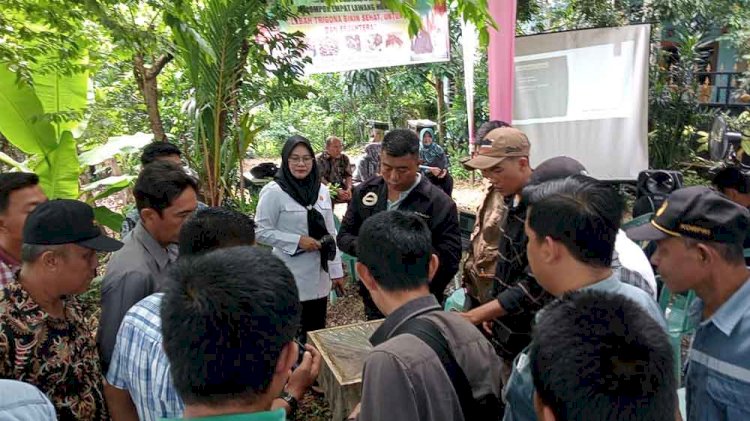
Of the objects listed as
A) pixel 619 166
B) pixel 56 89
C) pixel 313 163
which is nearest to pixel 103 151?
pixel 56 89

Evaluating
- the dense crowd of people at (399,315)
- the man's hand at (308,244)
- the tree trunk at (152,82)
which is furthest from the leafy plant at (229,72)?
the dense crowd of people at (399,315)

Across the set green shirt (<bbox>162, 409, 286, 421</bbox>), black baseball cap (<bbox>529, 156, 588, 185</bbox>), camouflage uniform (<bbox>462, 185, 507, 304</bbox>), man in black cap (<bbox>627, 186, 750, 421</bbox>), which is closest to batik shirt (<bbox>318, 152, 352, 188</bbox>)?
camouflage uniform (<bbox>462, 185, 507, 304</bbox>)

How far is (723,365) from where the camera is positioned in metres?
1.65

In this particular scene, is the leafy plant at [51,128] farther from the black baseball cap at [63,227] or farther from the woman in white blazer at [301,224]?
the black baseball cap at [63,227]

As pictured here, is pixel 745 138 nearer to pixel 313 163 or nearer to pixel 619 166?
pixel 619 166

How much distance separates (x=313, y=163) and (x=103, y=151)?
2.18 metres

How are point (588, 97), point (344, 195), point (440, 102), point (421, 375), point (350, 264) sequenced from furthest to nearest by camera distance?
point (440, 102)
point (344, 195)
point (588, 97)
point (350, 264)
point (421, 375)

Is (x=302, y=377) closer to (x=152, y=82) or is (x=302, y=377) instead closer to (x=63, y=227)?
(x=63, y=227)

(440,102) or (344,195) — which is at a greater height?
(440,102)

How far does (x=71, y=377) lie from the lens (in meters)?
1.80

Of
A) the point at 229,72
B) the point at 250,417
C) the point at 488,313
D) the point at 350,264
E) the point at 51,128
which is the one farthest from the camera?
the point at 350,264

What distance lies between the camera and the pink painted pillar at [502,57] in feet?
16.8

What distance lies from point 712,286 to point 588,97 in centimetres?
530

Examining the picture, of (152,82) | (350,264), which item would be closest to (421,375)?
(152,82)
